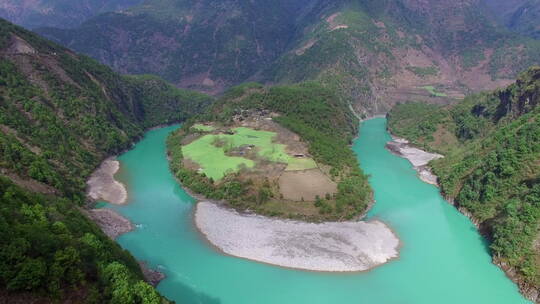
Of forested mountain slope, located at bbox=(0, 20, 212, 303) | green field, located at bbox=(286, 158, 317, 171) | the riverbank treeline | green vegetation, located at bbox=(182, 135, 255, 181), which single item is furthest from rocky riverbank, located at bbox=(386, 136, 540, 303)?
forested mountain slope, located at bbox=(0, 20, 212, 303)

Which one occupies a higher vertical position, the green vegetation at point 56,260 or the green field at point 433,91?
the green field at point 433,91

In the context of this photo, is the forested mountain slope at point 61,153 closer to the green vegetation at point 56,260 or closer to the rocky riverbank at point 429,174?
the green vegetation at point 56,260

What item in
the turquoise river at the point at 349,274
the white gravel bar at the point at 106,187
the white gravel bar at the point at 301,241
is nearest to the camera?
the turquoise river at the point at 349,274

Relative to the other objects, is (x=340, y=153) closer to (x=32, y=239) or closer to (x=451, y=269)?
(x=451, y=269)

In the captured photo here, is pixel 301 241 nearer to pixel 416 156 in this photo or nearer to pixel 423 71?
pixel 416 156

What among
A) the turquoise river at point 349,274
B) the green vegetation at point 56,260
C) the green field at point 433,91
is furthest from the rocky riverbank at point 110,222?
the green field at point 433,91
